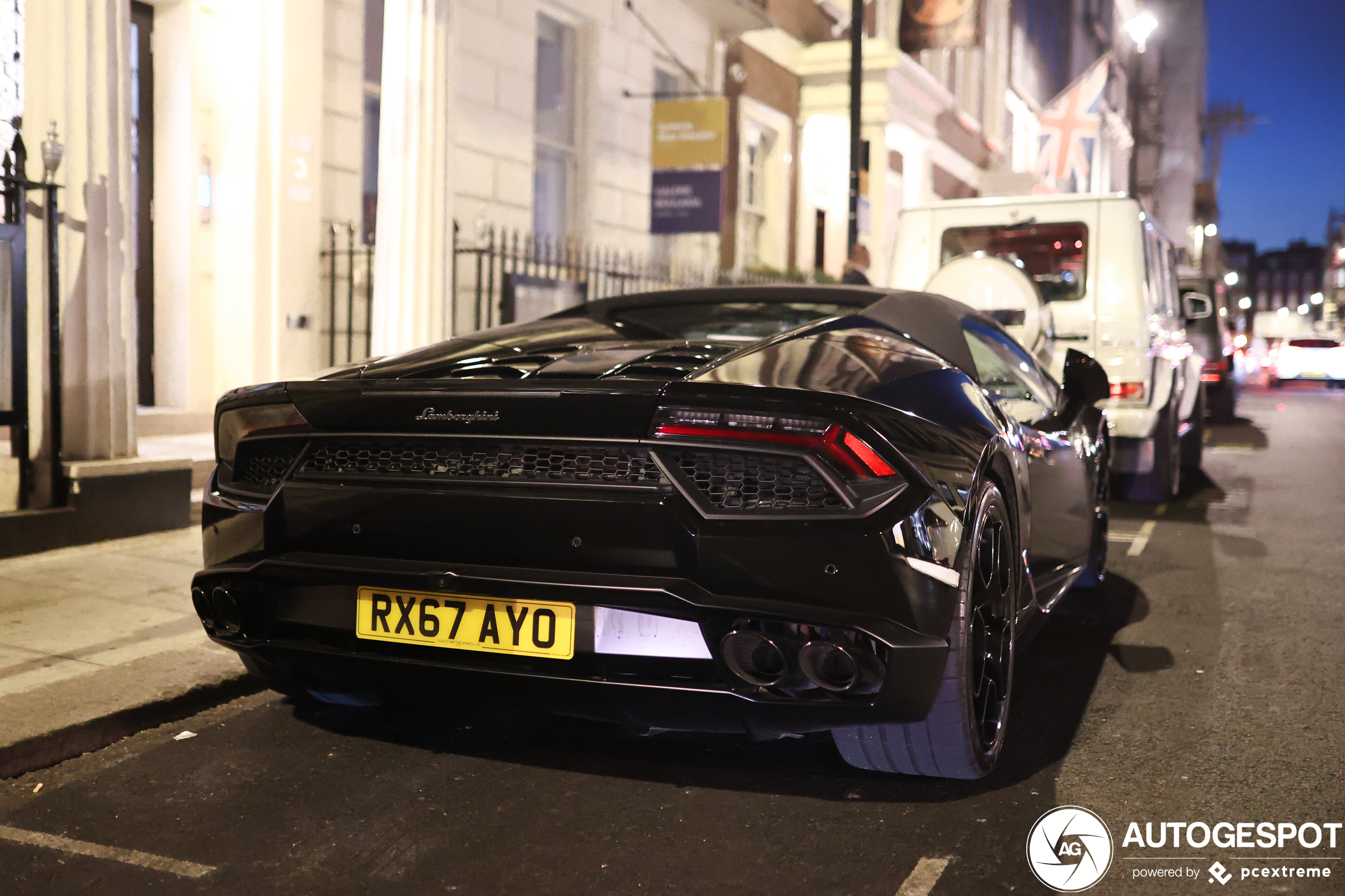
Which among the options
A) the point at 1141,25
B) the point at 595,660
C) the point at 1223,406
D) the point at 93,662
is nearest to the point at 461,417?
the point at 595,660

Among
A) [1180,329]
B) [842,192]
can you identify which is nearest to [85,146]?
[1180,329]

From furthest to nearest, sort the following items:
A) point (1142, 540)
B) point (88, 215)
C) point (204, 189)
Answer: point (204, 189), point (1142, 540), point (88, 215)

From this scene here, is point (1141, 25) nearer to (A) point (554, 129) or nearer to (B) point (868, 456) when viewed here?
(A) point (554, 129)

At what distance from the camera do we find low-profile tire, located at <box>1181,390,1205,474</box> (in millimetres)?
11086

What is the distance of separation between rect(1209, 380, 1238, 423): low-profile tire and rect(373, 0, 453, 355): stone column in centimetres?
1294

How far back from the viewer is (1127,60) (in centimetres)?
5700

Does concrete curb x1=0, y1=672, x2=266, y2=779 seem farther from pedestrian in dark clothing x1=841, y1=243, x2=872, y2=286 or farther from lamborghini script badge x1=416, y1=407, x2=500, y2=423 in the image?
pedestrian in dark clothing x1=841, y1=243, x2=872, y2=286

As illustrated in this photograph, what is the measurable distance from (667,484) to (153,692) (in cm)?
200

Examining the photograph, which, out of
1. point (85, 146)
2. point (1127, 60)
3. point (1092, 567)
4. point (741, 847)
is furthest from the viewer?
point (1127, 60)

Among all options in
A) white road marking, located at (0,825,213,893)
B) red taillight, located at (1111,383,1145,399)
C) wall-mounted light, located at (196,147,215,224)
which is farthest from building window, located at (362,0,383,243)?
white road marking, located at (0,825,213,893)

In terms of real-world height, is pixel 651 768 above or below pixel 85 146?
below

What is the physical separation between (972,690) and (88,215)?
17.5ft

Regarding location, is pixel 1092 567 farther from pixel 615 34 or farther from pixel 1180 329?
pixel 615 34

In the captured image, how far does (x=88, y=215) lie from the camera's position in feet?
21.2
